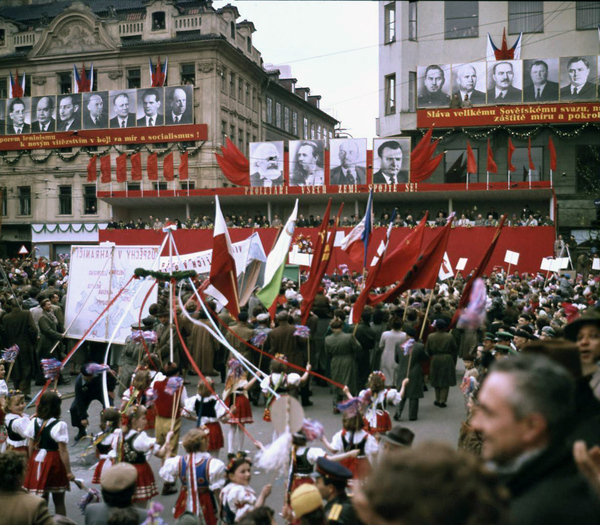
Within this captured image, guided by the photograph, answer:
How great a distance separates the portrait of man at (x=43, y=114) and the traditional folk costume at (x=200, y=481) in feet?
147

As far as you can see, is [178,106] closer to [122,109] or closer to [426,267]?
[122,109]

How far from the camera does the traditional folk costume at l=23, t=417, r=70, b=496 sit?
586 cm

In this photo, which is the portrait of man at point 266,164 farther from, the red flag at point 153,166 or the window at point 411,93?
the window at point 411,93

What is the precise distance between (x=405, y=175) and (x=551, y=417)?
33.1m

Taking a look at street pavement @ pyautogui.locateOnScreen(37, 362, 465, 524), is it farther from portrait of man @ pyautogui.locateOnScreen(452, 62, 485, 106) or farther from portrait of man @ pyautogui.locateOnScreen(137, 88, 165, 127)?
portrait of man @ pyautogui.locateOnScreen(137, 88, 165, 127)

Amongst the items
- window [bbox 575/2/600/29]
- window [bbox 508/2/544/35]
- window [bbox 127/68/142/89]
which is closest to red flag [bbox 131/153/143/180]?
window [bbox 127/68/142/89]

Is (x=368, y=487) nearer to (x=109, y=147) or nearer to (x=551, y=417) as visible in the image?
(x=551, y=417)

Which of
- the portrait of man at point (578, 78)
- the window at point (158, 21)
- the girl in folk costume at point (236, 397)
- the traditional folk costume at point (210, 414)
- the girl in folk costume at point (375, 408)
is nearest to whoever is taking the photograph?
the girl in folk costume at point (375, 408)

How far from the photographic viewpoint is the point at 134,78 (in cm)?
4522

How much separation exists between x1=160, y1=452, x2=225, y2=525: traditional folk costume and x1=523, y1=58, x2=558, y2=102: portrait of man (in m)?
34.1

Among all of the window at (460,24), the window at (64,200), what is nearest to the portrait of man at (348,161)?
the window at (460,24)

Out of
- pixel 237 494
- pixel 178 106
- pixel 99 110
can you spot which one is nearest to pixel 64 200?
pixel 99 110

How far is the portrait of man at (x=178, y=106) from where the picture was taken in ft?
138

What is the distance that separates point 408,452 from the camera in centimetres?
169
